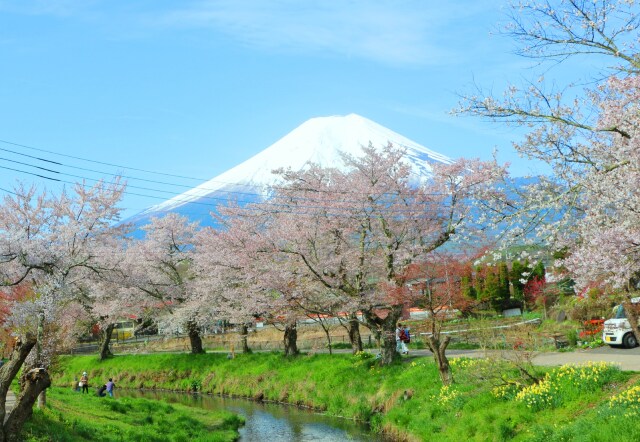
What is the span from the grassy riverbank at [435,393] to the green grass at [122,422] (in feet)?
8.44

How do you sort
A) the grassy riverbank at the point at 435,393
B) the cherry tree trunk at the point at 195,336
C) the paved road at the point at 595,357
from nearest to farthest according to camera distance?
1. the grassy riverbank at the point at 435,393
2. the paved road at the point at 595,357
3. the cherry tree trunk at the point at 195,336

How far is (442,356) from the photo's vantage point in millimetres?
18781

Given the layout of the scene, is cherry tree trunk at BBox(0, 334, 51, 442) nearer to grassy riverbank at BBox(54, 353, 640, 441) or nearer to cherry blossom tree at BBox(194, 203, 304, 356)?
grassy riverbank at BBox(54, 353, 640, 441)

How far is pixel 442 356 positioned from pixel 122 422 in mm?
9786

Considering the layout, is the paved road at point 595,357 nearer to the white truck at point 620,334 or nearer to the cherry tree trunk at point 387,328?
the white truck at point 620,334

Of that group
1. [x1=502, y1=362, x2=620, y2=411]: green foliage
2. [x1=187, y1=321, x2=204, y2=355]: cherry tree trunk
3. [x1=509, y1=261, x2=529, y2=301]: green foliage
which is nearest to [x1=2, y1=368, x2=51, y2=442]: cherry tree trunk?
[x1=502, y1=362, x2=620, y2=411]: green foliage

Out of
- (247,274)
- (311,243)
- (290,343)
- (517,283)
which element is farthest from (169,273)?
(517,283)

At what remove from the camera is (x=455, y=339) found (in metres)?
31.5

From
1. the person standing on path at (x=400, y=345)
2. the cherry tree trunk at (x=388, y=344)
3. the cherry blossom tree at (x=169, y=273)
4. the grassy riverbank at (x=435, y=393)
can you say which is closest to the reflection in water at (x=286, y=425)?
the grassy riverbank at (x=435, y=393)

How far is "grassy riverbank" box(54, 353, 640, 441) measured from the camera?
13.0 meters

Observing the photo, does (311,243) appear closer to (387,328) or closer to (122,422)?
(387,328)

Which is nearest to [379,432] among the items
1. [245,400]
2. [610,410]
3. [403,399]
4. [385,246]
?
[403,399]

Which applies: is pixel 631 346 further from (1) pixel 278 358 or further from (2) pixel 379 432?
(1) pixel 278 358

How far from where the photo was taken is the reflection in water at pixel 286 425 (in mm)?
20094
